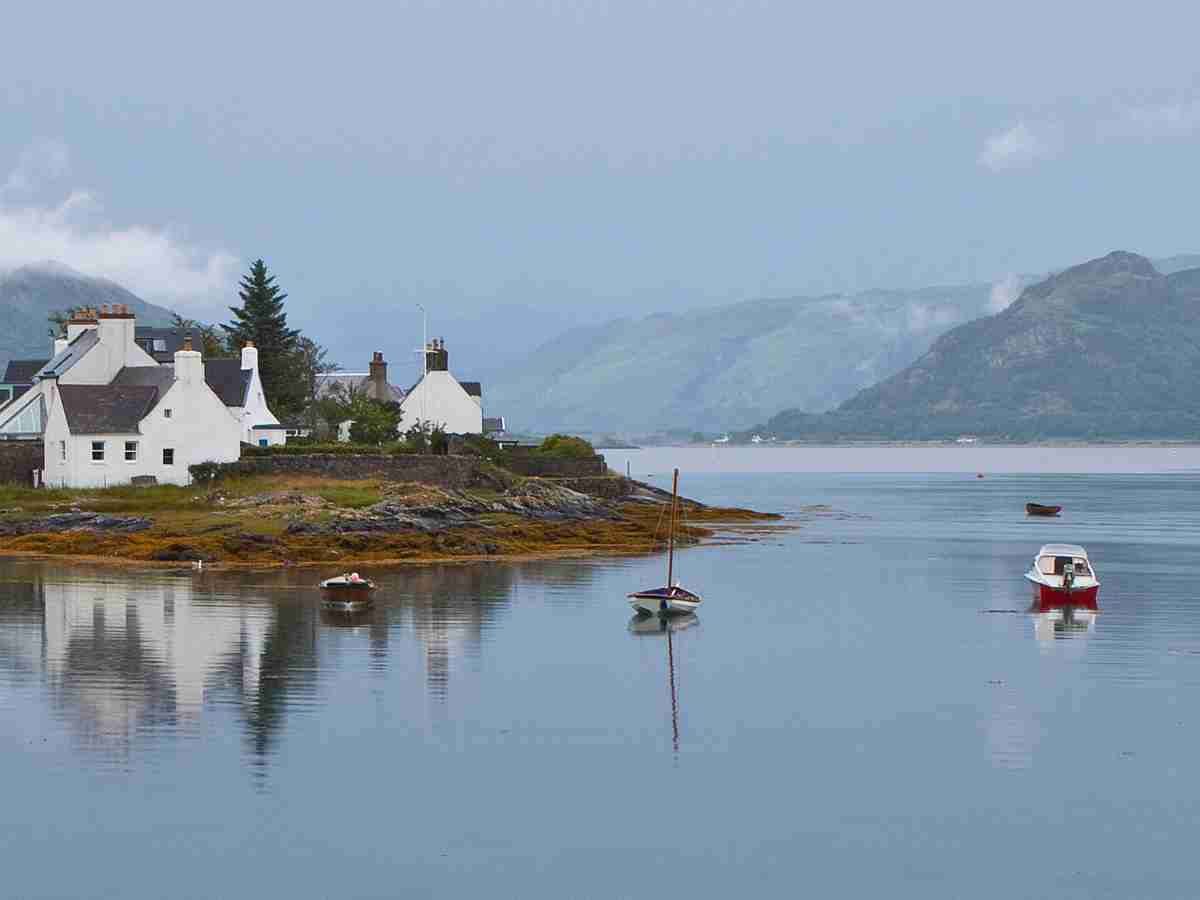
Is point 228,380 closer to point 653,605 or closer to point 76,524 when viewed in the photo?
point 76,524

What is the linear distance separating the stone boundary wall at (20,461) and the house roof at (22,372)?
19.8 metres

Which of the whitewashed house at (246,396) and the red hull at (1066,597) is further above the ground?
the whitewashed house at (246,396)

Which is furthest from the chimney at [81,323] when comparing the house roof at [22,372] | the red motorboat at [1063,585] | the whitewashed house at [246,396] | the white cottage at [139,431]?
the red motorboat at [1063,585]

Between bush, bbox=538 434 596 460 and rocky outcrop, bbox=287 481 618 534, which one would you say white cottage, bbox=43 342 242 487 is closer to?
rocky outcrop, bbox=287 481 618 534

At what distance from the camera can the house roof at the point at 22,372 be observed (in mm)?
120319

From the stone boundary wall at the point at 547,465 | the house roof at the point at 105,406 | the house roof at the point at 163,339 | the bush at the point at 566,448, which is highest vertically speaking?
the house roof at the point at 163,339

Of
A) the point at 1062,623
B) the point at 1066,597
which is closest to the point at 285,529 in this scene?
the point at 1066,597

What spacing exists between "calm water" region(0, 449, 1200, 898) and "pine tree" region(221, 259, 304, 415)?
→ 5653cm

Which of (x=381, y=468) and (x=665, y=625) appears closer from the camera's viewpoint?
(x=665, y=625)

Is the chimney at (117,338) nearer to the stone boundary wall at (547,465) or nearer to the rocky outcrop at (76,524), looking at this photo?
the rocky outcrop at (76,524)

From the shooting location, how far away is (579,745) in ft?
136

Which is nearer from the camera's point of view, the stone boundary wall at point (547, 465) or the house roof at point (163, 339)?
the house roof at point (163, 339)

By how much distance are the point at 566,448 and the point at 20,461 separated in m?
43.6

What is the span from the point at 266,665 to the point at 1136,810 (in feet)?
83.8
